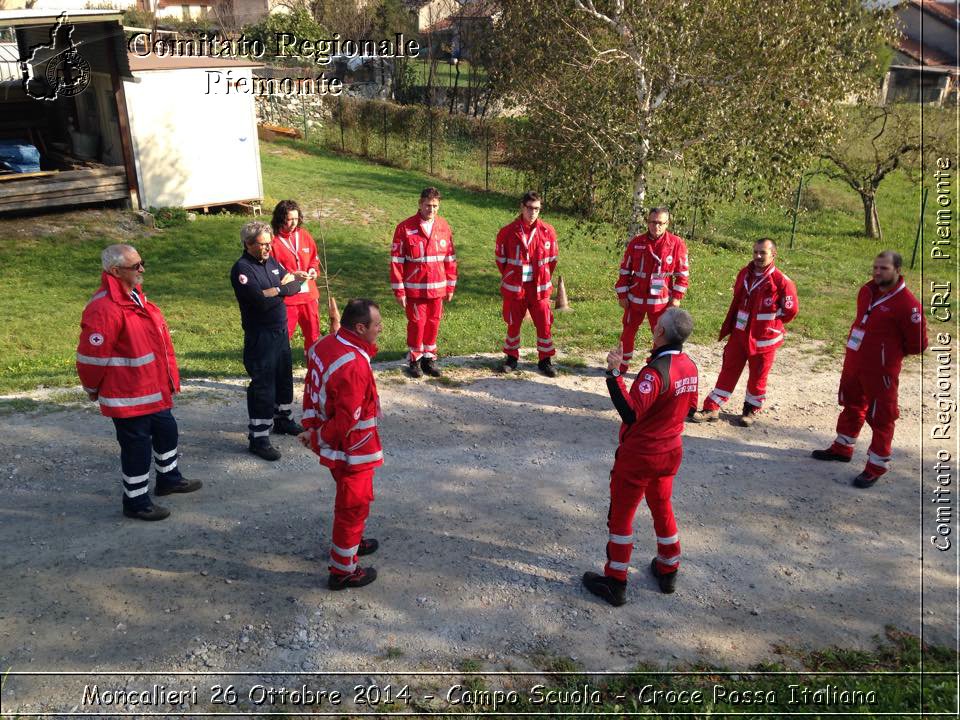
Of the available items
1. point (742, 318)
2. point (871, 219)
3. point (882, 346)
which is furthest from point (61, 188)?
point (871, 219)

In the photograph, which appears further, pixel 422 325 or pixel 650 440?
pixel 422 325

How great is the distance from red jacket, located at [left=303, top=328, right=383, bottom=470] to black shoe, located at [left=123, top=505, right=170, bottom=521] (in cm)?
169

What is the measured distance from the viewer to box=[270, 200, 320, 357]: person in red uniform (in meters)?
7.72

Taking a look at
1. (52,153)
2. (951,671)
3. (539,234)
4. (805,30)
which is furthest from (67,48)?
(951,671)

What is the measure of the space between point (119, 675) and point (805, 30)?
1231 cm

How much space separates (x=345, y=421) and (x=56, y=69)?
17185 millimetres

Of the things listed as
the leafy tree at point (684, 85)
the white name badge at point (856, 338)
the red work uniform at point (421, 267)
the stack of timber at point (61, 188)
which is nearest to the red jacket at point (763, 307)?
the white name badge at point (856, 338)

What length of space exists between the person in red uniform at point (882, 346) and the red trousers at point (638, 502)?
283cm

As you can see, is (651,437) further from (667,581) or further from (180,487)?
(180,487)

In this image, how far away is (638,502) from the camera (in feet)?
17.2

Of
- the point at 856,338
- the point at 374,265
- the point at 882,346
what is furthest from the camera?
the point at 374,265

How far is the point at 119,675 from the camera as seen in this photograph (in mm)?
4445

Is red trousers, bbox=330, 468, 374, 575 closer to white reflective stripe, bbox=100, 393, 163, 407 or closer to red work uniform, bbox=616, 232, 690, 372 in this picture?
white reflective stripe, bbox=100, 393, 163, 407

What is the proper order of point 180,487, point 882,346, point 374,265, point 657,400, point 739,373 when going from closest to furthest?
point 657,400 < point 180,487 < point 882,346 < point 739,373 < point 374,265
